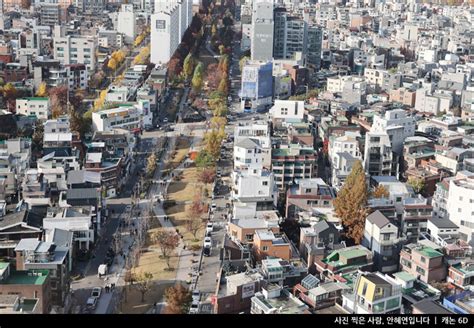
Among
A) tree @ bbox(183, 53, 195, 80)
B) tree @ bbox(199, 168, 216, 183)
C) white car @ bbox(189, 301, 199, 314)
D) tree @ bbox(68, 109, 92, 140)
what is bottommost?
white car @ bbox(189, 301, 199, 314)

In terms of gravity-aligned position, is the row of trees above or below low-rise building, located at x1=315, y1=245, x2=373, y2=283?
above

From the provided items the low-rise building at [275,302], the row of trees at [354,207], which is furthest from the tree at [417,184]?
the low-rise building at [275,302]

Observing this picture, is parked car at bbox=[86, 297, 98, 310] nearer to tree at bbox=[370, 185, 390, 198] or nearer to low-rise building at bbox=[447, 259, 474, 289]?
low-rise building at bbox=[447, 259, 474, 289]

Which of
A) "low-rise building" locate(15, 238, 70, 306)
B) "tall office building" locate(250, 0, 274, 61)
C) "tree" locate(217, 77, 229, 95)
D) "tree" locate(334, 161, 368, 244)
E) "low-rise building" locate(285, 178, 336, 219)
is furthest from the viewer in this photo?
"tall office building" locate(250, 0, 274, 61)

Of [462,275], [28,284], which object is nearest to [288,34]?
[462,275]

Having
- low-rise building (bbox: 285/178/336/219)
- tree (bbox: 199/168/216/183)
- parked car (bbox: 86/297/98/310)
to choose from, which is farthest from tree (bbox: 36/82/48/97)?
parked car (bbox: 86/297/98/310)

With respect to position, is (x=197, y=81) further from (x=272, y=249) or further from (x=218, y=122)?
(x=272, y=249)

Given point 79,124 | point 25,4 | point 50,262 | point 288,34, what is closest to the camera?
point 50,262
